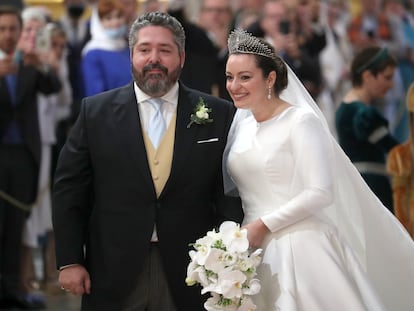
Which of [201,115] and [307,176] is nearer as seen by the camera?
[307,176]

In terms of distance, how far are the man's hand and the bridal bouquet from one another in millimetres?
657

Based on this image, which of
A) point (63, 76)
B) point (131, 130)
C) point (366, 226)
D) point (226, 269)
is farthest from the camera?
point (63, 76)

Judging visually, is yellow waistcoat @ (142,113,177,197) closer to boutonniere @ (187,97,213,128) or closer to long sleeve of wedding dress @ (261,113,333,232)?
boutonniere @ (187,97,213,128)

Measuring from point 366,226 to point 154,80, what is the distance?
5.01 feet

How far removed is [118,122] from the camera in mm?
6492

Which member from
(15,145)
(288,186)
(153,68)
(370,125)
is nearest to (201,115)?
(153,68)

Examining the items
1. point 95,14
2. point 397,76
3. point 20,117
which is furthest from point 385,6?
point 20,117

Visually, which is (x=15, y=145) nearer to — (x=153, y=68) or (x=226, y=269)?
(x=153, y=68)

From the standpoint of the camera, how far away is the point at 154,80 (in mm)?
6430

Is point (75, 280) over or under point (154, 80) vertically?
under

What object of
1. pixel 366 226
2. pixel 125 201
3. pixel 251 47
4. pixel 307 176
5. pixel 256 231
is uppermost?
pixel 251 47

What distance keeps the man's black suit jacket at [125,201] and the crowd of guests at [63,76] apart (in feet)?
8.39

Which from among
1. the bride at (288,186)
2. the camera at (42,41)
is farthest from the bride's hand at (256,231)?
the camera at (42,41)

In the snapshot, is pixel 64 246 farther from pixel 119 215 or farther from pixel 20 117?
pixel 20 117
